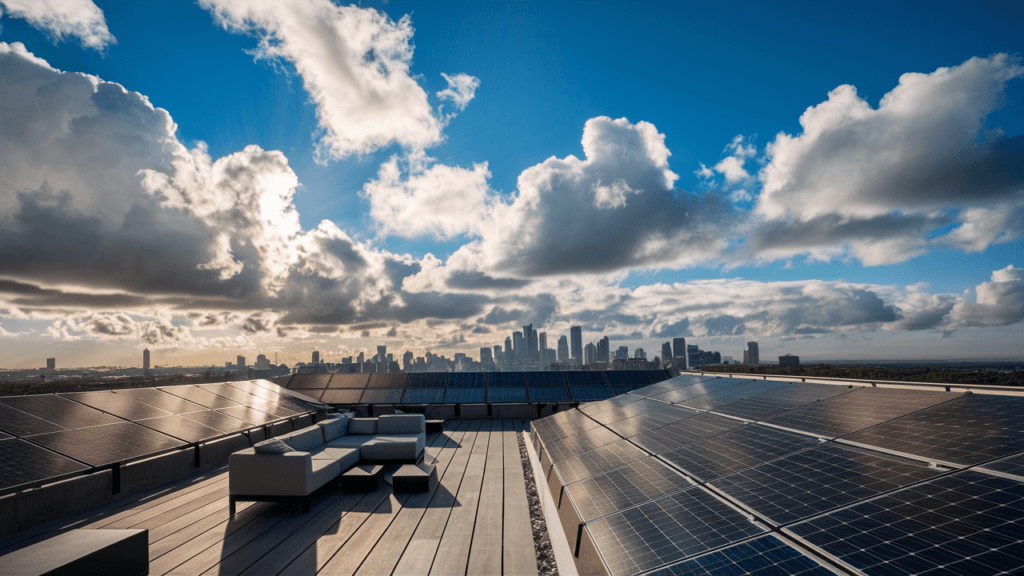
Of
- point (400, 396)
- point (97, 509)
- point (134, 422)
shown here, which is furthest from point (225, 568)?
point (400, 396)

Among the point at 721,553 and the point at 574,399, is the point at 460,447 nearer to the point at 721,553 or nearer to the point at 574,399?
the point at 574,399

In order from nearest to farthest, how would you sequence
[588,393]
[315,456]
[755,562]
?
[755,562] < [315,456] < [588,393]

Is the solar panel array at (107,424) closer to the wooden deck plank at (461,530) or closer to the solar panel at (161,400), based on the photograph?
the solar panel at (161,400)

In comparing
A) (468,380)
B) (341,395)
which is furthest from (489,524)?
(341,395)

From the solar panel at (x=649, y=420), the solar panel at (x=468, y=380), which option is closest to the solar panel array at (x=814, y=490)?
the solar panel at (x=649, y=420)

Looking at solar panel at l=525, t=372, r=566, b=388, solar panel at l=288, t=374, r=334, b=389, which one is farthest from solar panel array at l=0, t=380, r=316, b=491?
solar panel at l=525, t=372, r=566, b=388

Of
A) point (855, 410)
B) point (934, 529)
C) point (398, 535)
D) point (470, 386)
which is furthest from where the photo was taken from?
point (470, 386)

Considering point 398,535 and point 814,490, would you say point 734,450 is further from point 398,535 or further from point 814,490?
point 398,535

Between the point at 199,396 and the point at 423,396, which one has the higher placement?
the point at 199,396
